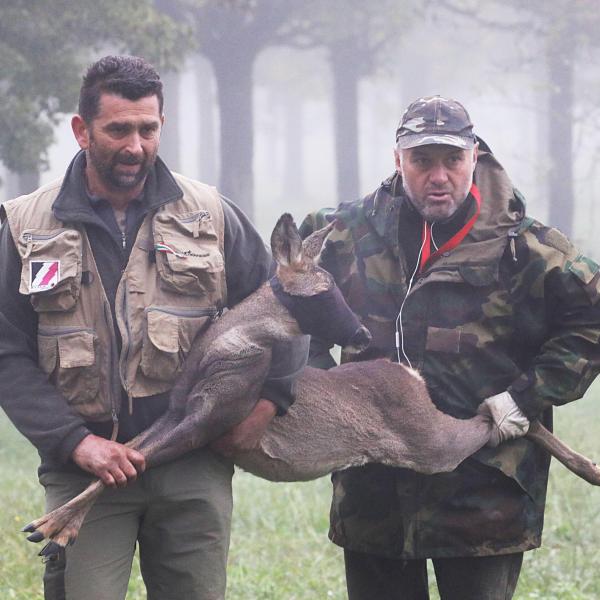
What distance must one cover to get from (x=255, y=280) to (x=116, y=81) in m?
0.99

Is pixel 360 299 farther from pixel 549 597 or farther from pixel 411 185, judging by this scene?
pixel 549 597

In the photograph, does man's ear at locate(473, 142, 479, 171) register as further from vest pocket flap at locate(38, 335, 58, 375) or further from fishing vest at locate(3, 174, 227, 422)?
vest pocket flap at locate(38, 335, 58, 375)

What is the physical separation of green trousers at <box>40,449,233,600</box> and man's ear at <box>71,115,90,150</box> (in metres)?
1.25

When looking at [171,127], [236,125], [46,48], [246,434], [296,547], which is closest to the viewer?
[246,434]

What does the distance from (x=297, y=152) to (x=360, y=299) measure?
41396mm

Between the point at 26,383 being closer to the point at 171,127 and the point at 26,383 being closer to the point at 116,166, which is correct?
the point at 116,166

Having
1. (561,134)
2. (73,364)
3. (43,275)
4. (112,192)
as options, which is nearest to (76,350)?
(73,364)

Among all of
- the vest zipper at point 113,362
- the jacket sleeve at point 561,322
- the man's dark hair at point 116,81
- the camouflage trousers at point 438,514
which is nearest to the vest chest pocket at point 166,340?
the vest zipper at point 113,362

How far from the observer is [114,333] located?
12.7 ft

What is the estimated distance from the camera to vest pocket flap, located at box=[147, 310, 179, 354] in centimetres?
384

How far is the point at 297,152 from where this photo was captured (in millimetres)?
45375

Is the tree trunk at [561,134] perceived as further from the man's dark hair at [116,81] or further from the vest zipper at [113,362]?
the vest zipper at [113,362]

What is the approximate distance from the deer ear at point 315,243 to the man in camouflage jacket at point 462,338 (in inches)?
8.4

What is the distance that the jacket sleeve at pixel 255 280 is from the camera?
4125 mm
